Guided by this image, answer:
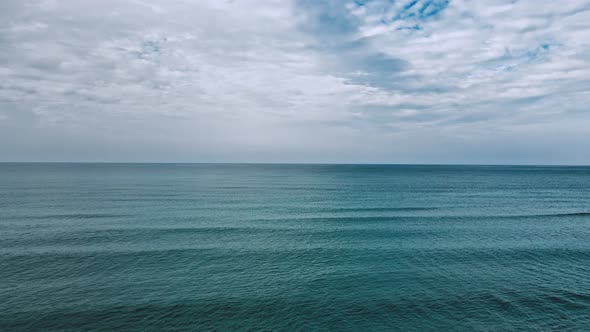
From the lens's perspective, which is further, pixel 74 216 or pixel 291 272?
pixel 74 216

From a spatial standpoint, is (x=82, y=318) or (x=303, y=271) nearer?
(x=82, y=318)

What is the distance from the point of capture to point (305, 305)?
25.1 metres

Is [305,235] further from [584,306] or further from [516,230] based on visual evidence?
[516,230]

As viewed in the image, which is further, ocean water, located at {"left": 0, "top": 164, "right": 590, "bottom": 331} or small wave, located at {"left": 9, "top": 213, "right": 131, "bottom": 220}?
small wave, located at {"left": 9, "top": 213, "right": 131, "bottom": 220}

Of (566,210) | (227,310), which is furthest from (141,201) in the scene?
(566,210)

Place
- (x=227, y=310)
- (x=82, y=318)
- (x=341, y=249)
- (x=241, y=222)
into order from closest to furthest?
(x=82, y=318) → (x=227, y=310) → (x=341, y=249) → (x=241, y=222)

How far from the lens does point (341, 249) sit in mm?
39438

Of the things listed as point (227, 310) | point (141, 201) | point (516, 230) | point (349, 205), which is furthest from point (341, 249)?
point (141, 201)

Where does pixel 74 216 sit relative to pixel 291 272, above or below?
above

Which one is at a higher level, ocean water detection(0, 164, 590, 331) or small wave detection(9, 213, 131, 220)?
small wave detection(9, 213, 131, 220)

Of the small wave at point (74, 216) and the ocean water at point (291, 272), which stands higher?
the small wave at point (74, 216)

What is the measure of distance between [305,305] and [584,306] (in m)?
22.2

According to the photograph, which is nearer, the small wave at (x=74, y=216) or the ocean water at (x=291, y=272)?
the ocean water at (x=291, y=272)

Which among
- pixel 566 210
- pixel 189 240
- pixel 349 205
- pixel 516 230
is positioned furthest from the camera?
pixel 349 205
